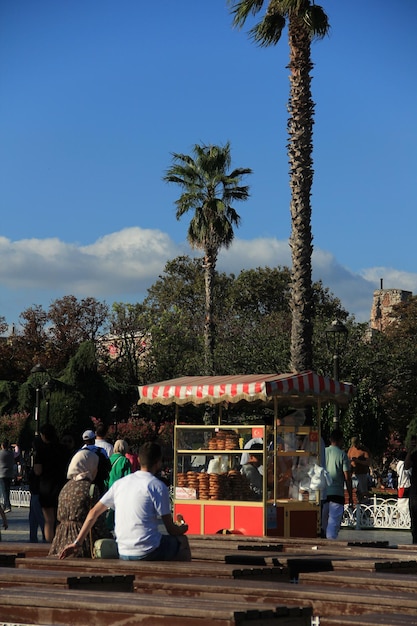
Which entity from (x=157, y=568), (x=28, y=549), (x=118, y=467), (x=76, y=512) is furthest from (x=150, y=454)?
(x=118, y=467)

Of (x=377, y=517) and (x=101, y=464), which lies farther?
(x=377, y=517)

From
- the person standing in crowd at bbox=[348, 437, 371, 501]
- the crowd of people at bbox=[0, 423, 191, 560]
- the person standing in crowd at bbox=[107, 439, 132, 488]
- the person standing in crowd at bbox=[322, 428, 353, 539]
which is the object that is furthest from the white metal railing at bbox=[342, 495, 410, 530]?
the crowd of people at bbox=[0, 423, 191, 560]

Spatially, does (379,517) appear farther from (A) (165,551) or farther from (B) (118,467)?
(A) (165,551)

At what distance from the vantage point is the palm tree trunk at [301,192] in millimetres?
25500

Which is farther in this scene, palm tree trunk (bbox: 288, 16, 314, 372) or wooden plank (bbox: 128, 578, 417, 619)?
palm tree trunk (bbox: 288, 16, 314, 372)

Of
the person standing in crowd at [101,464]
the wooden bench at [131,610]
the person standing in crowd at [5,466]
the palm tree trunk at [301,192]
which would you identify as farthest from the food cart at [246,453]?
the wooden bench at [131,610]

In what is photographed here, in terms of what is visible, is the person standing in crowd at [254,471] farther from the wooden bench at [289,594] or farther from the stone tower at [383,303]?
the stone tower at [383,303]

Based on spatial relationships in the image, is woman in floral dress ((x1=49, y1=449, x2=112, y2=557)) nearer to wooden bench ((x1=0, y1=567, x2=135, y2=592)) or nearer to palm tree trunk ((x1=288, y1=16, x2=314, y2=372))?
wooden bench ((x1=0, y1=567, x2=135, y2=592))

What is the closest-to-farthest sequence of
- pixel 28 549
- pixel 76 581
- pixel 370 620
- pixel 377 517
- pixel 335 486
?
1. pixel 370 620
2. pixel 76 581
3. pixel 28 549
4. pixel 335 486
5. pixel 377 517

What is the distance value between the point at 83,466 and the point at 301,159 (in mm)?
14879

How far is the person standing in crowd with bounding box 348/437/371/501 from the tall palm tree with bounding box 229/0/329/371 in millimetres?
2017

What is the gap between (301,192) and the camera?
2575 cm

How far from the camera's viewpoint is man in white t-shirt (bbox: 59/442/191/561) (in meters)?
9.91

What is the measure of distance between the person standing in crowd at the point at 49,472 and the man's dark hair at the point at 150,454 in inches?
266
